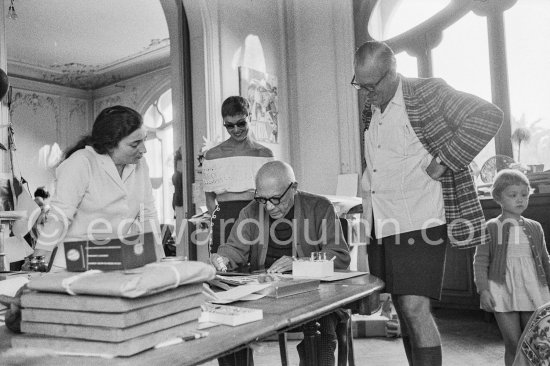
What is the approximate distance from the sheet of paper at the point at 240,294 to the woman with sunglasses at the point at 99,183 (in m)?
0.90

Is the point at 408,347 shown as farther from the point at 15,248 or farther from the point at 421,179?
the point at 15,248

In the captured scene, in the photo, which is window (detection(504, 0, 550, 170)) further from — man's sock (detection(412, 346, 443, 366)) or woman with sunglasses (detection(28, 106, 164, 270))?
woman with sunglasses (detection(28, 106, 164, 270))

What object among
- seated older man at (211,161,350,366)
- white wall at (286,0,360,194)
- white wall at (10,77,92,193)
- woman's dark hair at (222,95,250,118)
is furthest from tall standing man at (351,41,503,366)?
white wall at (10,77,92,193)

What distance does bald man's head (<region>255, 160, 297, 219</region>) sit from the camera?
247 cm

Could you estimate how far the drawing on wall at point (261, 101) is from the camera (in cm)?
525

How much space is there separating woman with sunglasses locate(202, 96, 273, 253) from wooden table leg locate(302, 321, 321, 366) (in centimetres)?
164

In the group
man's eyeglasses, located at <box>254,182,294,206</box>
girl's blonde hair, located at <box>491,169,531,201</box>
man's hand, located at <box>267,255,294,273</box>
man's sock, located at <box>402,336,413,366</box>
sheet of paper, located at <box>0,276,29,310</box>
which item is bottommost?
man's sock, located at <box>402,336,413,366</box>

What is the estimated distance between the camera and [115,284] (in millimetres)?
894

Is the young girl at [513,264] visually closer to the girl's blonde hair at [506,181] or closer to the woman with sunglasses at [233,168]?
the girl's blonde hair at [506,181]

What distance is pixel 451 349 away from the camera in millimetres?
3600

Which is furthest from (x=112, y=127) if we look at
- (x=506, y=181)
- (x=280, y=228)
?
(x=506, y=181)

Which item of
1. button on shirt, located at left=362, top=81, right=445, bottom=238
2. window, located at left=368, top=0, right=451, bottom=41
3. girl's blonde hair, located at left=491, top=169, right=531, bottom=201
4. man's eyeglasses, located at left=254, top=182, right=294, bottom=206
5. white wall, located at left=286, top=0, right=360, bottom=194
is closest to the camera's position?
button on shirt, located at left=362, top=81, right=445, bottom=238

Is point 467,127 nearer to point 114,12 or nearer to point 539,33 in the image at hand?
point 539,33

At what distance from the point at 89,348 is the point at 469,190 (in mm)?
1553
